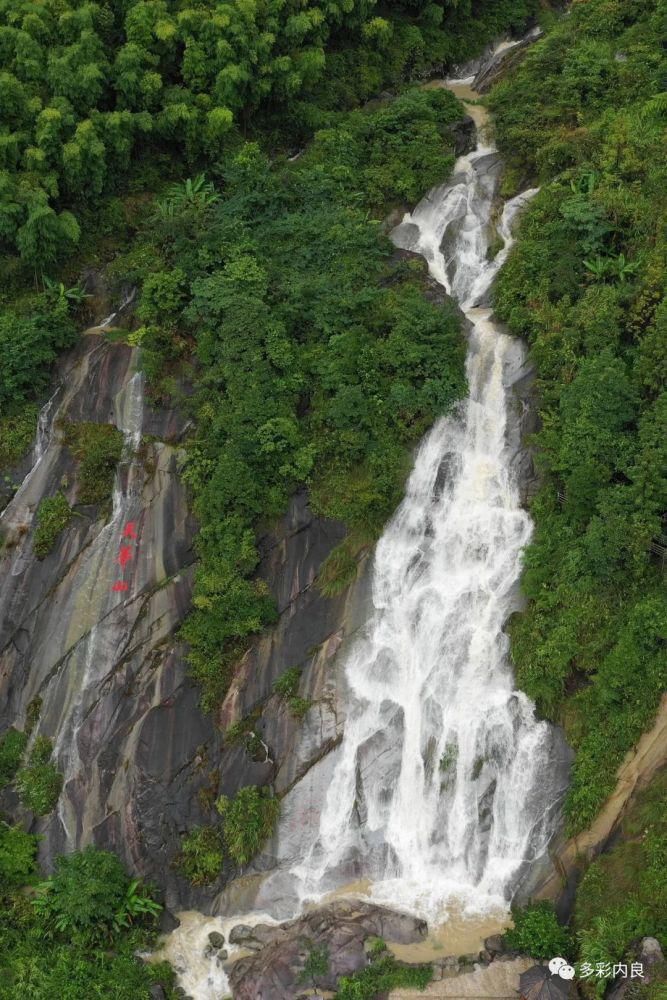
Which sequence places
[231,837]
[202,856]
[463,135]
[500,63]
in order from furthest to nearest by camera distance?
[500,63] → [463,135] → [202,856] → [231,837]

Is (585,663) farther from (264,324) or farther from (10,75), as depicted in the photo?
(10,75)

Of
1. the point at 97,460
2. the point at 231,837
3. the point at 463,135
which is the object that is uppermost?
the point at 463,135

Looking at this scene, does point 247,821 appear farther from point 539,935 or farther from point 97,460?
point 97,460

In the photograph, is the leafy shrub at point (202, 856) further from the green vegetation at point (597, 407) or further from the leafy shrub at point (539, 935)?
the green vegetation at point (597, 407)

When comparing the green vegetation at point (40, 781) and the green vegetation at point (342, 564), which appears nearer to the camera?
the green vegetation at point (40, 781)

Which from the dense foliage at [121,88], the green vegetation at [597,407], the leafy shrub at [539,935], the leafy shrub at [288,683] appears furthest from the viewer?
the dense foliage at [121,88]

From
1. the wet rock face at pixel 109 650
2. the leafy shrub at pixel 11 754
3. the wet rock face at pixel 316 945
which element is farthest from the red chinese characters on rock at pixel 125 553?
the wet rock face at pixel 316 945

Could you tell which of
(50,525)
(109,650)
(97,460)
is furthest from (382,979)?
(97,460)

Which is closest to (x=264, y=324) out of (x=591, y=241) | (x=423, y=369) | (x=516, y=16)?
(x=423, y=369)
